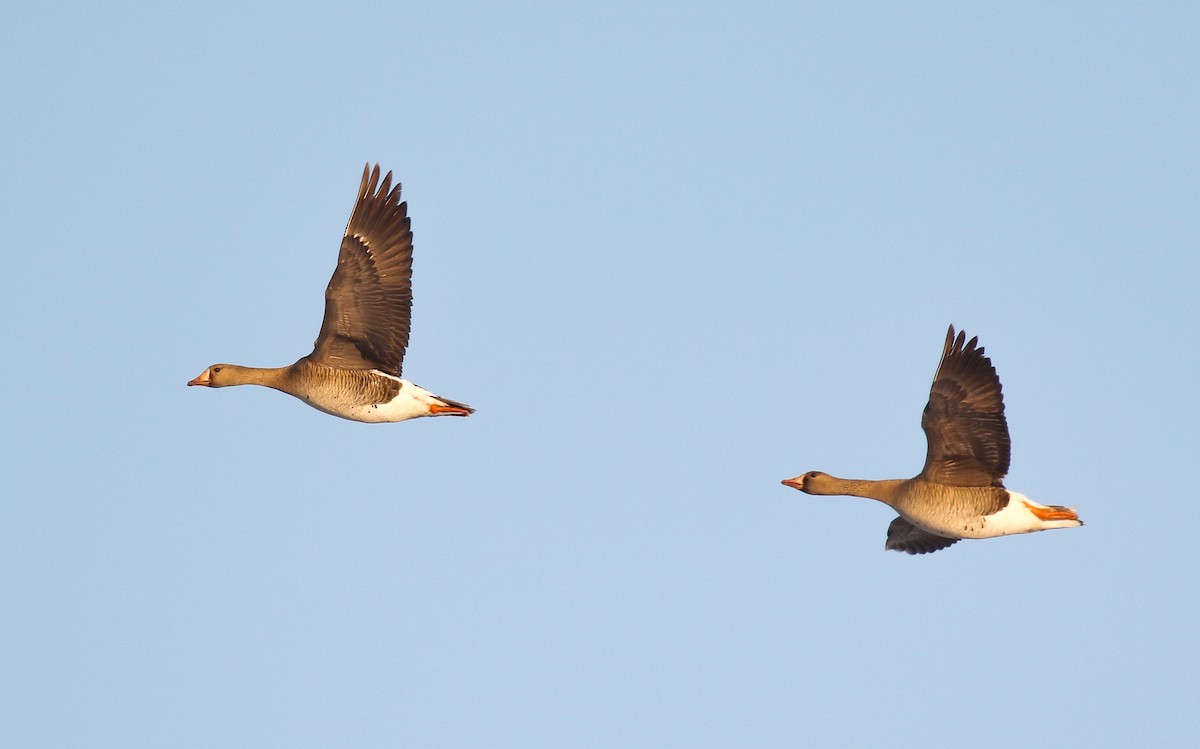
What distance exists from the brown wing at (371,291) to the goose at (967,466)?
6465 millimetres

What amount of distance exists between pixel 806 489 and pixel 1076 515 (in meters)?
3.37

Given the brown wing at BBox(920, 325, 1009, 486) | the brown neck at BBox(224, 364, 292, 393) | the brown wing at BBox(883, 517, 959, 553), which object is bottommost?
the brown wing at BBox(883, 517, 959, 553)

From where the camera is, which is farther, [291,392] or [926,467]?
[291,392]

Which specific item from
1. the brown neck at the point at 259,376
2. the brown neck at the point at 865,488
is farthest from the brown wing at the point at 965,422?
the brown neck at the point at 259,376

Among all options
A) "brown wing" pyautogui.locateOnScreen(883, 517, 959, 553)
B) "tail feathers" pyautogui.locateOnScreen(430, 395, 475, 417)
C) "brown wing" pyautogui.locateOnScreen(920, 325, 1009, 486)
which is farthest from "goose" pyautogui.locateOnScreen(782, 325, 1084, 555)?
"tail feathers" pyautogui.locateOnScreen(430, 395, 475, 417)

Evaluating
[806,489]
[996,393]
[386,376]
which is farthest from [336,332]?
[996,393]

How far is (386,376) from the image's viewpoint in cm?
2020

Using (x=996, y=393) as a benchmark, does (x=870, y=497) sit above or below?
below

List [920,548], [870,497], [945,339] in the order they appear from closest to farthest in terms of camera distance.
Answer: [945,339] < [870,497] < [920,548]

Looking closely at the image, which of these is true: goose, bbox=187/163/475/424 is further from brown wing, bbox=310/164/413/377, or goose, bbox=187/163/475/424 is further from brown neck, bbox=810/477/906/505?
brown neck, bbox=810/477/906/505

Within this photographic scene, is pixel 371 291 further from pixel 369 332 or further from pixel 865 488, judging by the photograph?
pixel 865 488

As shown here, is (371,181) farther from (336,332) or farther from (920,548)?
(920,548)

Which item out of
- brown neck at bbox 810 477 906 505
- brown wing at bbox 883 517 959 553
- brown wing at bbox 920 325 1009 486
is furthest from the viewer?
brown wing at bbox 883 517 959 553

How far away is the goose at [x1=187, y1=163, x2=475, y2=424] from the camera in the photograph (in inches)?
790
